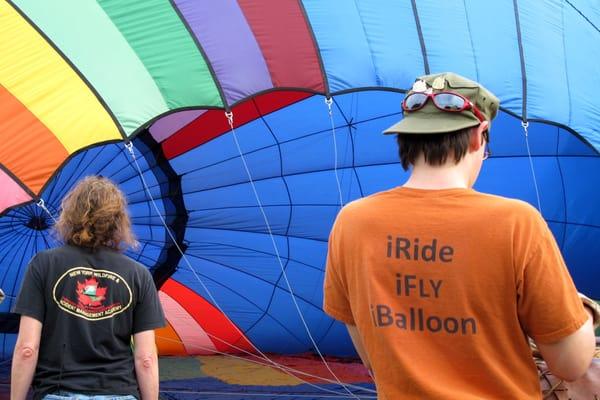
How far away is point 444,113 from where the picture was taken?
131cm

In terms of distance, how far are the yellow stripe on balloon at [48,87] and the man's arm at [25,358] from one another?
1.74 m

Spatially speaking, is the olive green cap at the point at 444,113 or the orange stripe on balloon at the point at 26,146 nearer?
the olive green cap at the point at 444,113

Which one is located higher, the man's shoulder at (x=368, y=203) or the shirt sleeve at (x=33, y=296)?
the man's shoulder at (x=368, y=203)

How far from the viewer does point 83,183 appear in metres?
2.07

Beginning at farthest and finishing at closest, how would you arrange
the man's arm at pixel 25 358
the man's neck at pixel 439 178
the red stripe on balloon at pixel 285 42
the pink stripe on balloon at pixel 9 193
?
the red stripe on balloon at pixel 285 42 → the pink stripe on balloon at pixel 9 193 → the man's arm at pixel 25 358 → the man's neck at pixel 439 178

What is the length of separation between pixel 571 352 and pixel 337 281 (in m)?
0.38

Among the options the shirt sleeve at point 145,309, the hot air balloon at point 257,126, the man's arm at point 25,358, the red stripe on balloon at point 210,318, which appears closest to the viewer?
the man's arm at point 25,358

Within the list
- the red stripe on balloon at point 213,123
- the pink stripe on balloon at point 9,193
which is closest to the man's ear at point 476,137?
the pink stripe on balloon at point 9,193

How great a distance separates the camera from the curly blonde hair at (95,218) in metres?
2.00

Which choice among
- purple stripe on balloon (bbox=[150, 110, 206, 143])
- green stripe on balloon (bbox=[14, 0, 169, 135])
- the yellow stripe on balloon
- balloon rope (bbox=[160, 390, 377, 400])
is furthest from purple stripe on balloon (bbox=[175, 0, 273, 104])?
balloon rope (bbox=[160, 390, 377, 400])

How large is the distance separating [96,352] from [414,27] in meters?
2.57

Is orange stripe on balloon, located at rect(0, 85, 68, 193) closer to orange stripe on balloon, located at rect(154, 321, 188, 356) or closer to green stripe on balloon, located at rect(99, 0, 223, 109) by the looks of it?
green stripe on balloon, located at rect(99, 0, 223, 109)

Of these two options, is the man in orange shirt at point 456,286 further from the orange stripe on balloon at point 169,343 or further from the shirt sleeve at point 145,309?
the orange stripe on balloon at point 169,343

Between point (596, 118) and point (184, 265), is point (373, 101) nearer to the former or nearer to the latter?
point (596, 118)
